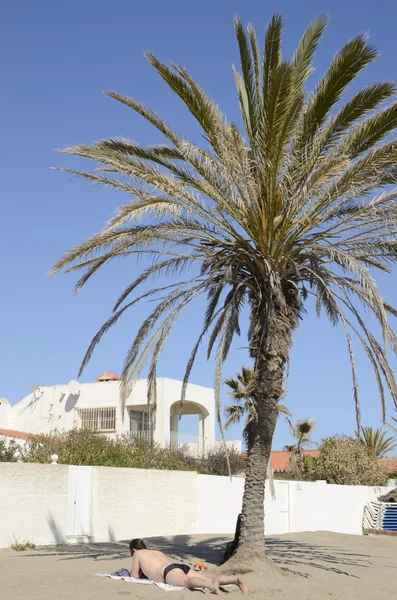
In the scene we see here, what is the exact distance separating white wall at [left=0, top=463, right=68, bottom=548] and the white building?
16.6 m

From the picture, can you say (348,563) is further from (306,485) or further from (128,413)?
(128,413)

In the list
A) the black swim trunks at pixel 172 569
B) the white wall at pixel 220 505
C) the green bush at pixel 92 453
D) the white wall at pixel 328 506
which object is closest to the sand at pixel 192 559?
the black swim trunks at pixel 172 569

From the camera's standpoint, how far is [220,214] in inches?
468

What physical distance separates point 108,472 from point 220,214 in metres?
7.42

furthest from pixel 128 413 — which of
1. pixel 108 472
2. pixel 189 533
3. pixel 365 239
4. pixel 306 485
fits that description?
pixel 365 239

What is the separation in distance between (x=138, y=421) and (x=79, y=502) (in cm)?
1934

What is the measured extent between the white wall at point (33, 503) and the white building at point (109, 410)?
16.6 metres

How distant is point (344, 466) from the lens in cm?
2898

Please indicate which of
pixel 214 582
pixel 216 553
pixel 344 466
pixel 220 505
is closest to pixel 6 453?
pixel 216 553

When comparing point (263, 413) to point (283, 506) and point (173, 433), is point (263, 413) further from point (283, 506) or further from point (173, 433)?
point (173, 433)

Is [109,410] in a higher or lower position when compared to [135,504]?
higher

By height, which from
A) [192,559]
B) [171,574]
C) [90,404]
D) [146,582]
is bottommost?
[192,559]

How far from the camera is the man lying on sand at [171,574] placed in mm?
9391

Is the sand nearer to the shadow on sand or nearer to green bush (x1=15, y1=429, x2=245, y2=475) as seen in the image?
the shadow on sand
